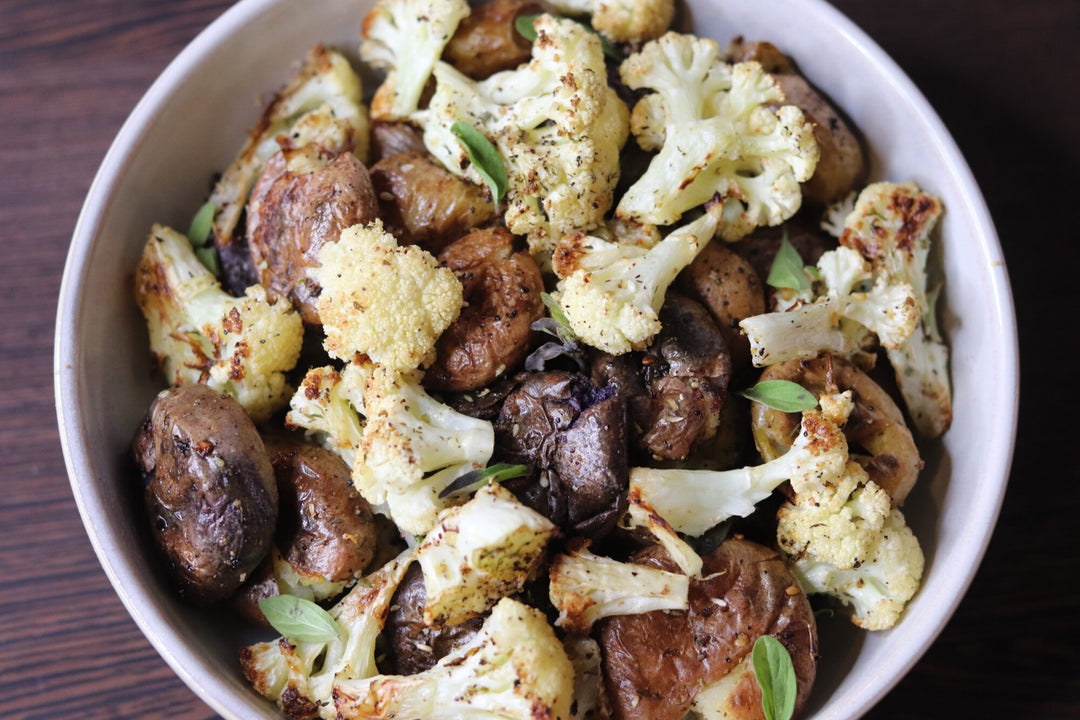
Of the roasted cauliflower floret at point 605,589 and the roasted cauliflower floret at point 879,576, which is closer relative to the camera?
the roasted cauliflower floret at point 605,589

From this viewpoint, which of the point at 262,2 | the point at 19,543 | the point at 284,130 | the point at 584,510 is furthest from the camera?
the point at 19,543

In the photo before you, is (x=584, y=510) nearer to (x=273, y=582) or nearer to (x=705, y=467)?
(x=705, y=467)

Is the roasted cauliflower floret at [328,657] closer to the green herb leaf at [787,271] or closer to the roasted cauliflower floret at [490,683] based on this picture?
the roasted cauliflower floret at [490,683]

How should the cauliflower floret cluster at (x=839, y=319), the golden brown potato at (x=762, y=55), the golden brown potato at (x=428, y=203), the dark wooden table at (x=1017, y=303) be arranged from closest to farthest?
the cauliflower floret cluster at (x=839, y=319) → the golden brown potato at (x=428, y=203) → the golden brown potato at (x=762, y=55) → the dark wooden table at (x=1017, y=303)

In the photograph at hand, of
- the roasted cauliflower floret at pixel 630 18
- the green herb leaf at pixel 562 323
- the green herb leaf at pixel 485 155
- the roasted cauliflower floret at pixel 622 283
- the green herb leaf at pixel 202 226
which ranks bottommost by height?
the green herb leaf at pixel 202 226

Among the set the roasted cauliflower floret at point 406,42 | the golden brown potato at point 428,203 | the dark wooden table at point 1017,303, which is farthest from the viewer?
the dark wooden table at point 1017,303

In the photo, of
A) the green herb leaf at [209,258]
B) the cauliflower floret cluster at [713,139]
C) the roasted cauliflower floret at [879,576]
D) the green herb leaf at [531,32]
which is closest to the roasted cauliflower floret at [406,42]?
the green herb leaf at [531,32]

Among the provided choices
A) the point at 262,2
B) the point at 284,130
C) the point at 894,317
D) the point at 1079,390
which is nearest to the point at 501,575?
the point at 894,317

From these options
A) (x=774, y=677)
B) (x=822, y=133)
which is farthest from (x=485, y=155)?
(x=774, y=677)
